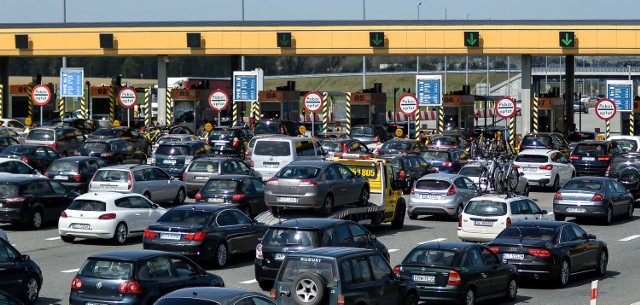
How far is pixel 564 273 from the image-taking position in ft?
72.9

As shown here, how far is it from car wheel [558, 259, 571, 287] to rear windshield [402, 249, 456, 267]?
3.36 meters

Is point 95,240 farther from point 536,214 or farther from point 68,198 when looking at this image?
point 536,214

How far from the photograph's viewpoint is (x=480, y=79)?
139m

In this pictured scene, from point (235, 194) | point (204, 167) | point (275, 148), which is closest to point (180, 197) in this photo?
point (204, 167)

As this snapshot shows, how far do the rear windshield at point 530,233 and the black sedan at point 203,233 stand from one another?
17.0 feet

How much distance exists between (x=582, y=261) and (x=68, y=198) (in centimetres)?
1324

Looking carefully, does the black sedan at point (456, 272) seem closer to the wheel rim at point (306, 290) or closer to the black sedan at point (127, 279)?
the wheel rim at point (306, 290)

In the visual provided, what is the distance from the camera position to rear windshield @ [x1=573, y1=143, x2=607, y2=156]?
44.5 m

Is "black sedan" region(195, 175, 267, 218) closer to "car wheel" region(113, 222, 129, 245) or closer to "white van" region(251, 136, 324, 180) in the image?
"car wheel" region(113, 222, 129, 245)

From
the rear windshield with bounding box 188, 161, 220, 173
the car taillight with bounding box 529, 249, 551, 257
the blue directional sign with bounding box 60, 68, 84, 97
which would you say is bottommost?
the car taillight with bounding box 529, 249, 551, 257

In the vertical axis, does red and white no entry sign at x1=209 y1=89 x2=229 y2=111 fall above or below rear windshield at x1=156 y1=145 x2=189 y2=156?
above

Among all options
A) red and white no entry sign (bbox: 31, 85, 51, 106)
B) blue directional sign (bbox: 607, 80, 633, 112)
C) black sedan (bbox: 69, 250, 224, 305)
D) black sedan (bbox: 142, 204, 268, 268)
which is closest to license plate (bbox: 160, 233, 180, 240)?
black sedan (bbox: 142, 204, 268, 268)

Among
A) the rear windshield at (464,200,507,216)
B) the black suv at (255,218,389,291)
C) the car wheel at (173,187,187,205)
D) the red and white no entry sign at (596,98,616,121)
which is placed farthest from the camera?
the red and white no entry sign at (596,98,616,121)

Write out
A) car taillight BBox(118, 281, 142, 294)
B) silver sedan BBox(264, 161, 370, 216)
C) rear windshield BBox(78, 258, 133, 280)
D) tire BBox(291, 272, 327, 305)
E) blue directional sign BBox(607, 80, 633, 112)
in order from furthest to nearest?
blue directional sign BBox(607, 80, 633, 112), silver sedan BBox(264, 161, 370, 216), rear windshield BBox(78, 258, 133, 280), car taillight BBox(118, 281, 142, 294), tire BBox(291, 272, 327, 305)
